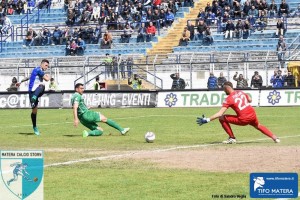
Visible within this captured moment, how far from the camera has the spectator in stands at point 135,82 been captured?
4858 centimetres

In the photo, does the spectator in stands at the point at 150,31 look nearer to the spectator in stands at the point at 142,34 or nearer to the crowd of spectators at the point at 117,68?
the spectator in stands at the point at 142,34

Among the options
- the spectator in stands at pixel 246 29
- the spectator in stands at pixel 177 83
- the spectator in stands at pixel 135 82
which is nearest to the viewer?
the spectator in stands at pixel 177 83

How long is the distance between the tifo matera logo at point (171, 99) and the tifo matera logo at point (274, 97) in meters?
4.97

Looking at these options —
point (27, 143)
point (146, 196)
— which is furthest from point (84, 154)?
point (146, 196)

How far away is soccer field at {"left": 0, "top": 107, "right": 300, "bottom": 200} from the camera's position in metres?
15.0

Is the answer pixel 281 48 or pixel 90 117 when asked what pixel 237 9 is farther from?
pixel 90 117

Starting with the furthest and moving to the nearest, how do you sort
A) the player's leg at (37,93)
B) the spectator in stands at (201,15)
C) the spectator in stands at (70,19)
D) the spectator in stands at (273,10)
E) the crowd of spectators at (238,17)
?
the spectator in stands at (70,19) < the spectator in stands at (201,15) < the spectator in stands at (273,10) < the crowd of spectators at (238,17) < the player's leg at (37,93)

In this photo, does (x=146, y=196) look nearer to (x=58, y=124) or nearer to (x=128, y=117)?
(x=58, y=124)

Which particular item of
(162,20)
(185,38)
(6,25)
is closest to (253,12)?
(185,38)

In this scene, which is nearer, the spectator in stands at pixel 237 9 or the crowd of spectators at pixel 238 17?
the crowd of spectators at pixel 238 17

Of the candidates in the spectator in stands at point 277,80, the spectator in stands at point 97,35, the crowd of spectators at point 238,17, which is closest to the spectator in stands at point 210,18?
the crowd of spectators at point 238,17

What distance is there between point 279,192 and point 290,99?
31.6m

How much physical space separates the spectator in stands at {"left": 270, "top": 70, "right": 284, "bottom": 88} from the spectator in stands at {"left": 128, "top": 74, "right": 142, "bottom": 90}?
8.10m

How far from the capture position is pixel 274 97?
43125mm
